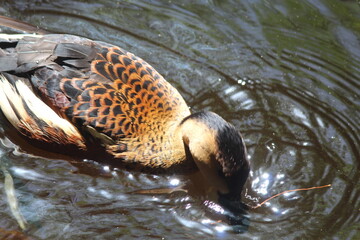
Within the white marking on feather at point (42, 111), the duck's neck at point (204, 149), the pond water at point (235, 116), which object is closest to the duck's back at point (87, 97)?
the white marking on feather at point (42, 111)

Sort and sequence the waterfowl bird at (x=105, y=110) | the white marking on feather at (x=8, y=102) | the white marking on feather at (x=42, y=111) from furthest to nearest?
the white marking on feather at (x=8, y=102) < the white marking on feather at (x=42, y=111) < the waterfowl bird at (x=105, y=110)

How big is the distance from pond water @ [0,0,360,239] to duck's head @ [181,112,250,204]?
33 centimetres

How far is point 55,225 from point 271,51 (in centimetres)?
416

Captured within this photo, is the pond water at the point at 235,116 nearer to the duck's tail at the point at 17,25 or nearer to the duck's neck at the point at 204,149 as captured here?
the duck's neck at the point at 204,149

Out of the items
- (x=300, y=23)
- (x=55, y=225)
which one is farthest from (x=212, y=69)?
(x=55, y=225)

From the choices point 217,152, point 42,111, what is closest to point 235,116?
point 217,152

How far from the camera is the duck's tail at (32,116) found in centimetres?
642

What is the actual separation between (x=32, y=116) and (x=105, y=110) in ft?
3.06

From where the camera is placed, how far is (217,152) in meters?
5.97

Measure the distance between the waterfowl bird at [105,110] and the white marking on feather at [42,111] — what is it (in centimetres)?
1

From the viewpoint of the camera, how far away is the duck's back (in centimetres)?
623

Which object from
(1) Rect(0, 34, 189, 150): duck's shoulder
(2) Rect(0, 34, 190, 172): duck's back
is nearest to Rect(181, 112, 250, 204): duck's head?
(2) Rect(0, 34, 190, 172): duck's back

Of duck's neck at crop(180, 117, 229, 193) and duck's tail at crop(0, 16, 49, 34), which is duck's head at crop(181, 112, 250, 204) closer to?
duck's neck at crop(180, 117, 229, 193)

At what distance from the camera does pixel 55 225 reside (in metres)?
5.91
